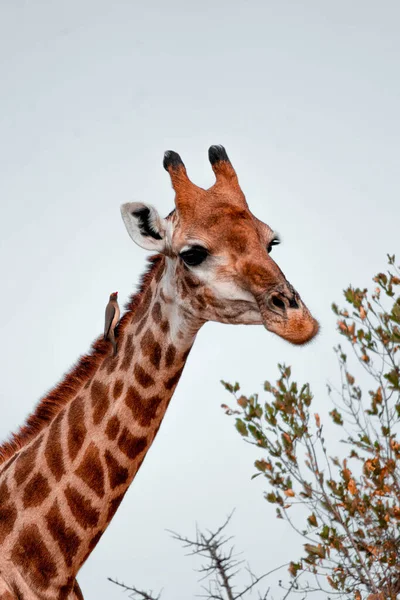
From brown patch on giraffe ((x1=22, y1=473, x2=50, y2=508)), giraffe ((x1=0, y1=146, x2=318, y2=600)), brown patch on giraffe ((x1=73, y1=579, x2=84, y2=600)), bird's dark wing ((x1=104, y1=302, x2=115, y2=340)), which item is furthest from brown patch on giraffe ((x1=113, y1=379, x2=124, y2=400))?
brown patch on giraffe ((x1=73, y1=579, x2=84, y2=600))

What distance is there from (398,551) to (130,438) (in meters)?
2.68

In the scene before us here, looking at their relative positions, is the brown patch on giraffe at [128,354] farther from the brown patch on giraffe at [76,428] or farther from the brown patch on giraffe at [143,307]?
the brown patch on giraffe at [76,428]

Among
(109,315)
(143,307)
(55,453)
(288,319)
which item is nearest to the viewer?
(288,319)

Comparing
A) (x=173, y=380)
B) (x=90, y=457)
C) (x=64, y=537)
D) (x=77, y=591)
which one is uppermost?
(x=173, y=380)

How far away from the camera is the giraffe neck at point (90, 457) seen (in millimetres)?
7848

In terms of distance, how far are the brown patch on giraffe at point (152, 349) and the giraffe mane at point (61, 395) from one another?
604 mm

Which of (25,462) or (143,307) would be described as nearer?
(25,462)

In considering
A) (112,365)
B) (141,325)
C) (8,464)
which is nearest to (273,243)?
(141,325)

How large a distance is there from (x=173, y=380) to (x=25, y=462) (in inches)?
60.4

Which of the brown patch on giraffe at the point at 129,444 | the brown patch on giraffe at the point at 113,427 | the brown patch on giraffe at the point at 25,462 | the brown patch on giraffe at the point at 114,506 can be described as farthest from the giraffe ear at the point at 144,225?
the brown patch on giraffe at the point at 114,506

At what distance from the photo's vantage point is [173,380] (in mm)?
8227

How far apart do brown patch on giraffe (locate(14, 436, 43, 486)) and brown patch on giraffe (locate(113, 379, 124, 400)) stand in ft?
2.83

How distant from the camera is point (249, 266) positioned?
7664 millimetres

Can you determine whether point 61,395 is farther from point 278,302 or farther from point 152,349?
point 278,302
